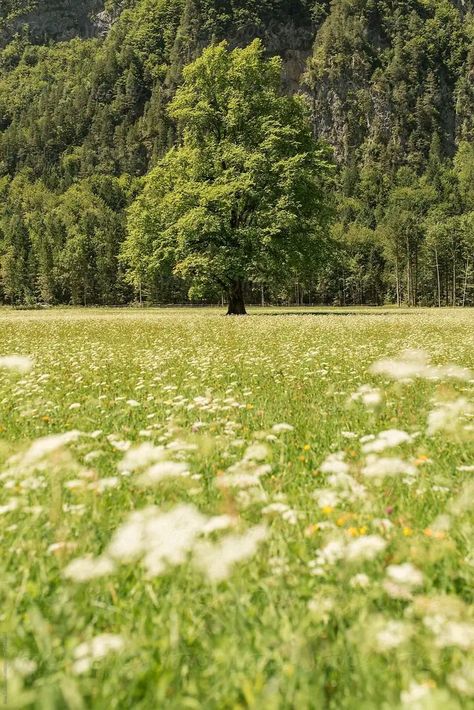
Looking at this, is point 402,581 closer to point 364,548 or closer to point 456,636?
point 364,548

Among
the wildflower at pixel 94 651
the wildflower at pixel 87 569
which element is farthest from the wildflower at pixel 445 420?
the wildflower at pixel 94 651

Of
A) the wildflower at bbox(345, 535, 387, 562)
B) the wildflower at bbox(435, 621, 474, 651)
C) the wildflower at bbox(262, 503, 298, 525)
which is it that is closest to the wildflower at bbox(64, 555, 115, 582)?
the wildflower at bbox(262, 503, 298, 525)

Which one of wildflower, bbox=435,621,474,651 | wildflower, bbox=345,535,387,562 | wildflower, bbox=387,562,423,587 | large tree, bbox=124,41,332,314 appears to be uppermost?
large tree, bbox=124,41,332,314

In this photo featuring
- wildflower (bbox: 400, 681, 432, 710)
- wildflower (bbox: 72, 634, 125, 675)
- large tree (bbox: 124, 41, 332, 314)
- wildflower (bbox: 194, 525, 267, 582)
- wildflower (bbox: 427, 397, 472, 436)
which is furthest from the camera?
large tree (bbox: 124, 41, 332, 314)

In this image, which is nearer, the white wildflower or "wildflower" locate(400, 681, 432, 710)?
"wildflower" locate(400, 681, 432, 710)

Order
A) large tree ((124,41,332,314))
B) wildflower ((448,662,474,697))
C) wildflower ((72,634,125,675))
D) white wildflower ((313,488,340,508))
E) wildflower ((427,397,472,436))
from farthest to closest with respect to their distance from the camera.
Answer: large tree ((124,41,332,314)) → wildflower ((427,397,472,436)) → white wildflower ((313,488,340,508)) → wildflower ((72,634,125,675)) → wildflower ((448,662,474,697))

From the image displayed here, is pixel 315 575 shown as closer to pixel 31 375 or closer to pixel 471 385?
pixel 471 385

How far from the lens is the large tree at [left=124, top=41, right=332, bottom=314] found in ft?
115

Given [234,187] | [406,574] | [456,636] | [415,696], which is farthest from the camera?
[234,187]

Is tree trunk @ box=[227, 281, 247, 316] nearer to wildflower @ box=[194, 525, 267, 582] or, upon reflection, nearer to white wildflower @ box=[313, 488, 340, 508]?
white wildflower @ box=[313, 488, 340, 508]

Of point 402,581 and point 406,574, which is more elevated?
point 406,574

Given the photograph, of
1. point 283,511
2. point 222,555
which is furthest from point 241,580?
point 283,511

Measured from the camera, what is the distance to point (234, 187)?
34750 millimetres

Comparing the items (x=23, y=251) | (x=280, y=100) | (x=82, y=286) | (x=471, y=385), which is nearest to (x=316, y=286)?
(x=82, y=286)
